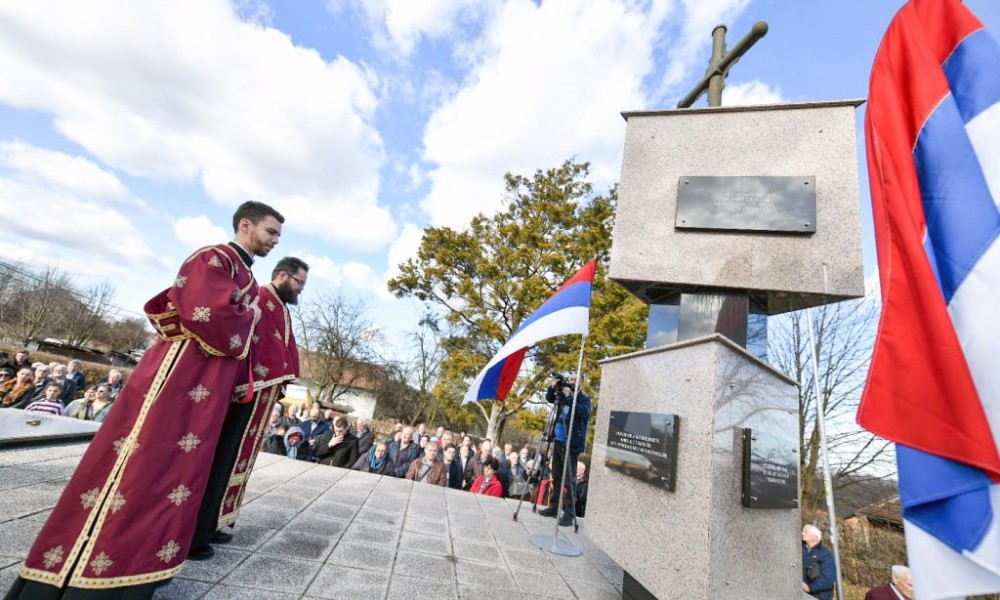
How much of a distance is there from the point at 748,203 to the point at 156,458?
158 inches

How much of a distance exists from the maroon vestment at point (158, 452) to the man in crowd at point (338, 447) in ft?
21.9

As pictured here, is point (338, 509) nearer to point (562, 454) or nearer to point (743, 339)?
point (562, 454)

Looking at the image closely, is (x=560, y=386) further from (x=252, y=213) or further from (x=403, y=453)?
(x=403, y=453)

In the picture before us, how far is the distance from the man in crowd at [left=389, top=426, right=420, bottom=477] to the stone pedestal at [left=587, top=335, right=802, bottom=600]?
20.6ft

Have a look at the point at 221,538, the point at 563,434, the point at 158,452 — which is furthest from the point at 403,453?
the point at 158,452

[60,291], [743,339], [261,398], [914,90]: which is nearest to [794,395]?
[743,339]

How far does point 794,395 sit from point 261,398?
12.3ft

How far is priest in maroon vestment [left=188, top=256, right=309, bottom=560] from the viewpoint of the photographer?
2.76 m

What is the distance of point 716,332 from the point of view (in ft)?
9.68

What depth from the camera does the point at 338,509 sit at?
427 centimetres

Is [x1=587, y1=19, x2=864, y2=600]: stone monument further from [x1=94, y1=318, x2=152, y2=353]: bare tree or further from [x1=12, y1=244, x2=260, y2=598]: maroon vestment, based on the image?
[x1=94, y1=318, x2=152, y2=353]: bare tree

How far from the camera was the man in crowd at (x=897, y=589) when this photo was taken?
443 cm

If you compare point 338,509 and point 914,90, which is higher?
point 914,90

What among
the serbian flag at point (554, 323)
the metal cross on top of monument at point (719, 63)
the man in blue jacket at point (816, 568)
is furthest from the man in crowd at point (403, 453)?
the metal cross on top of monument at point (719, 63)
